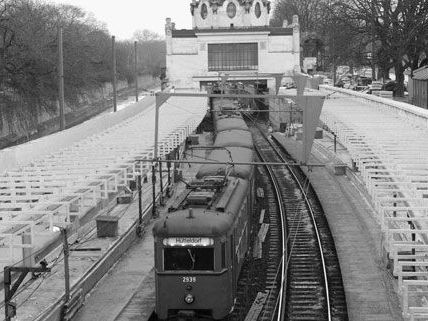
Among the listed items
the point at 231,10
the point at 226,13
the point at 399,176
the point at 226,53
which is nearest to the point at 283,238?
the point at 399,176

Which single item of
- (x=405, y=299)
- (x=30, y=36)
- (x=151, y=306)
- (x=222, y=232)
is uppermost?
(x=30, y=36)

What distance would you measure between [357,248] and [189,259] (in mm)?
8493

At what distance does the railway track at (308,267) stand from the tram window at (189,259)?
88.6 inches

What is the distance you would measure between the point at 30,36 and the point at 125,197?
2898cm

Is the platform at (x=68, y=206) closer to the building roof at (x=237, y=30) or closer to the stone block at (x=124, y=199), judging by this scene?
the stone block at (x=124, y=199)

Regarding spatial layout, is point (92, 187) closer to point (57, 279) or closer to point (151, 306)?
point (57, 279)

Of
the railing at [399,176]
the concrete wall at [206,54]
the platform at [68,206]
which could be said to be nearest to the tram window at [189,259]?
the platform at [68,206]

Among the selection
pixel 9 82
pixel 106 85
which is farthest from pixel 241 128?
pixel 106 85

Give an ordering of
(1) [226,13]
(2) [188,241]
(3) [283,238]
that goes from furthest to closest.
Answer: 1. (1) [226,13]
2. (3) [283,238]
3. (2) [188,241]

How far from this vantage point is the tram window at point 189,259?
1320 cm

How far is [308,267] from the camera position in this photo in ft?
62.3

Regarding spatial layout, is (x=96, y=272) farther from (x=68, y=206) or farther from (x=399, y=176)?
(x=399, y=176)

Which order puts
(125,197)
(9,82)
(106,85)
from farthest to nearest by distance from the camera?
1. (106,85)
2. (9,82)
3. (125,197)

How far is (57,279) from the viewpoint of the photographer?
17188mm
